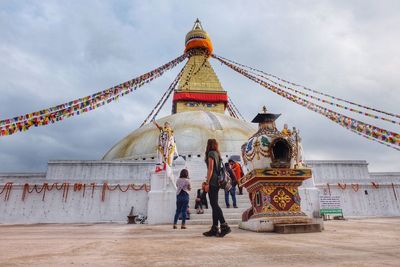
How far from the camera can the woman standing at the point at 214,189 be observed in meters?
3.88

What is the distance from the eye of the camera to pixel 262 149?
5.57 meters

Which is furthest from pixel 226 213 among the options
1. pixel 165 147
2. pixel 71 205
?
pixel 71 205

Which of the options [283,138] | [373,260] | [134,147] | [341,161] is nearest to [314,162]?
[341,161]

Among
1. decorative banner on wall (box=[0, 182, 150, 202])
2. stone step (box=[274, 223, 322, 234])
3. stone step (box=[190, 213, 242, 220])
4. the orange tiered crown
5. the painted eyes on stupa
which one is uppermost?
the orange tiered crown

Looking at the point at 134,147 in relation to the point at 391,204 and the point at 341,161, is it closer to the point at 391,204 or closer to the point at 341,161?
the point at 341,161

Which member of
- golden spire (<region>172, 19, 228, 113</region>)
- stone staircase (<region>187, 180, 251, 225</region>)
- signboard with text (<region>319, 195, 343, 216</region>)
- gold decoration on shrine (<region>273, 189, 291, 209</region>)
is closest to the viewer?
gold decoration on shrine (<region>273, 189, 291, 209</region>)

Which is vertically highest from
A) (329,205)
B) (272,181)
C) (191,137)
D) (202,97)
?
(202,97)

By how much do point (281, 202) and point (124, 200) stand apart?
298 inches

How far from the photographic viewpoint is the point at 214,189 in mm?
4113

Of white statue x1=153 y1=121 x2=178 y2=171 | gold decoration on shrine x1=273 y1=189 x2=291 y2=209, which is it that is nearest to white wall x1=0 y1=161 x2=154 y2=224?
white statue x1=153 y1=121 x2=178 y2=171

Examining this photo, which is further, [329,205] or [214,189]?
[329,205]

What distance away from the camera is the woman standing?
3881 millimetres

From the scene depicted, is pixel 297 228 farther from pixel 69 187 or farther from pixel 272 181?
pixel 69 187

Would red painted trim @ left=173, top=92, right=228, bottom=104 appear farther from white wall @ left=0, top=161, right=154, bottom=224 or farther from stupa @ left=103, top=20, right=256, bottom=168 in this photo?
white wall @ left=0, top=161, right=154, bottom=224
